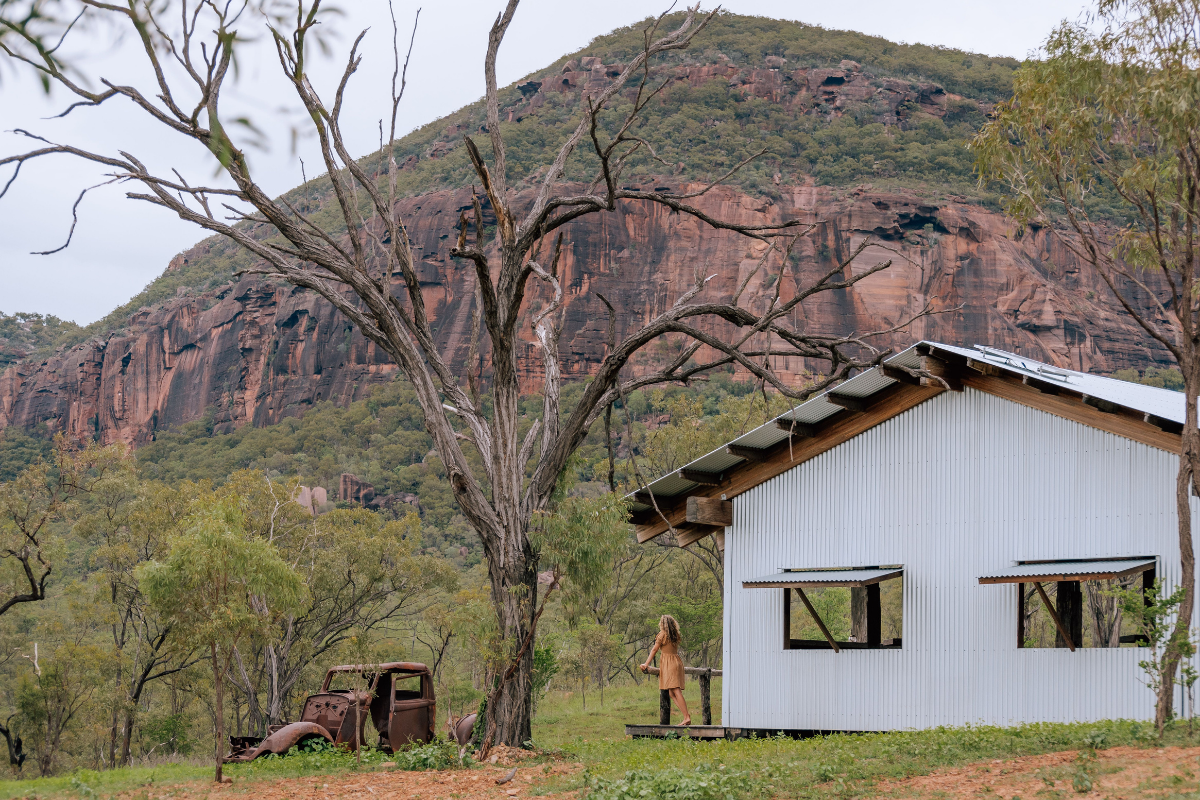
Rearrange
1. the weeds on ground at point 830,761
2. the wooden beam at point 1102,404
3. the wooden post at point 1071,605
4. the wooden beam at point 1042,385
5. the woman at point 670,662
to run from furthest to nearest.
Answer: the woman at point 670,662
the wooden post at point 1071,605
the wooden beam at point 1042,385
the wooden beam at point 1102,404
the weeds on ground at point 830,761

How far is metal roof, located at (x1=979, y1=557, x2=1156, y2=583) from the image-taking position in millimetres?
9930

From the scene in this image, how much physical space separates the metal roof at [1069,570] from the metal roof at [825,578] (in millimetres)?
1143

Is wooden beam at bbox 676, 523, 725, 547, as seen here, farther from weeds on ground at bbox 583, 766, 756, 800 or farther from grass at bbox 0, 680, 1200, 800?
weeds on ground at bbox 583, 766, 756, 800

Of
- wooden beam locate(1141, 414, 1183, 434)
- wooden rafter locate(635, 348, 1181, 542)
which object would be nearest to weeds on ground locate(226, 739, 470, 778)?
wooden rafter locate(635, 348, 1181, 542)

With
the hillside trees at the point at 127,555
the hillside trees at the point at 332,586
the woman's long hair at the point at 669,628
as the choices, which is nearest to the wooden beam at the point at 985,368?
the woman's long hair at the point at 669,628

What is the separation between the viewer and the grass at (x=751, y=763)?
285 inches

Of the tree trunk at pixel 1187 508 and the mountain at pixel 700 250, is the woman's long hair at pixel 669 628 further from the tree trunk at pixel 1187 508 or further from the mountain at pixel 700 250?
the mountain at pixel 700 250

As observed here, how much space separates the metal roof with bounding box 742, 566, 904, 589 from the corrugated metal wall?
125 millimetres

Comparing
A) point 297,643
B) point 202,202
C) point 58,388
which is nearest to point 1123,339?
point 297,643

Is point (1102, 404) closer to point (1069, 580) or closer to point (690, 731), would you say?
point (1069, 580)

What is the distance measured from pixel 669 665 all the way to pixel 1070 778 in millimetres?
6624

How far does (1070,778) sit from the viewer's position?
6812 millimetres

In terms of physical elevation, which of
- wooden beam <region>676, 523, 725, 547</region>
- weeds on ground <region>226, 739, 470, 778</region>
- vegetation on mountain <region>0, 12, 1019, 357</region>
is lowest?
weeds on ground <region>226, 739, 470, 778</region>

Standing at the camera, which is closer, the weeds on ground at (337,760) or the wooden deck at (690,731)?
the weeds on ground at (337,760)
